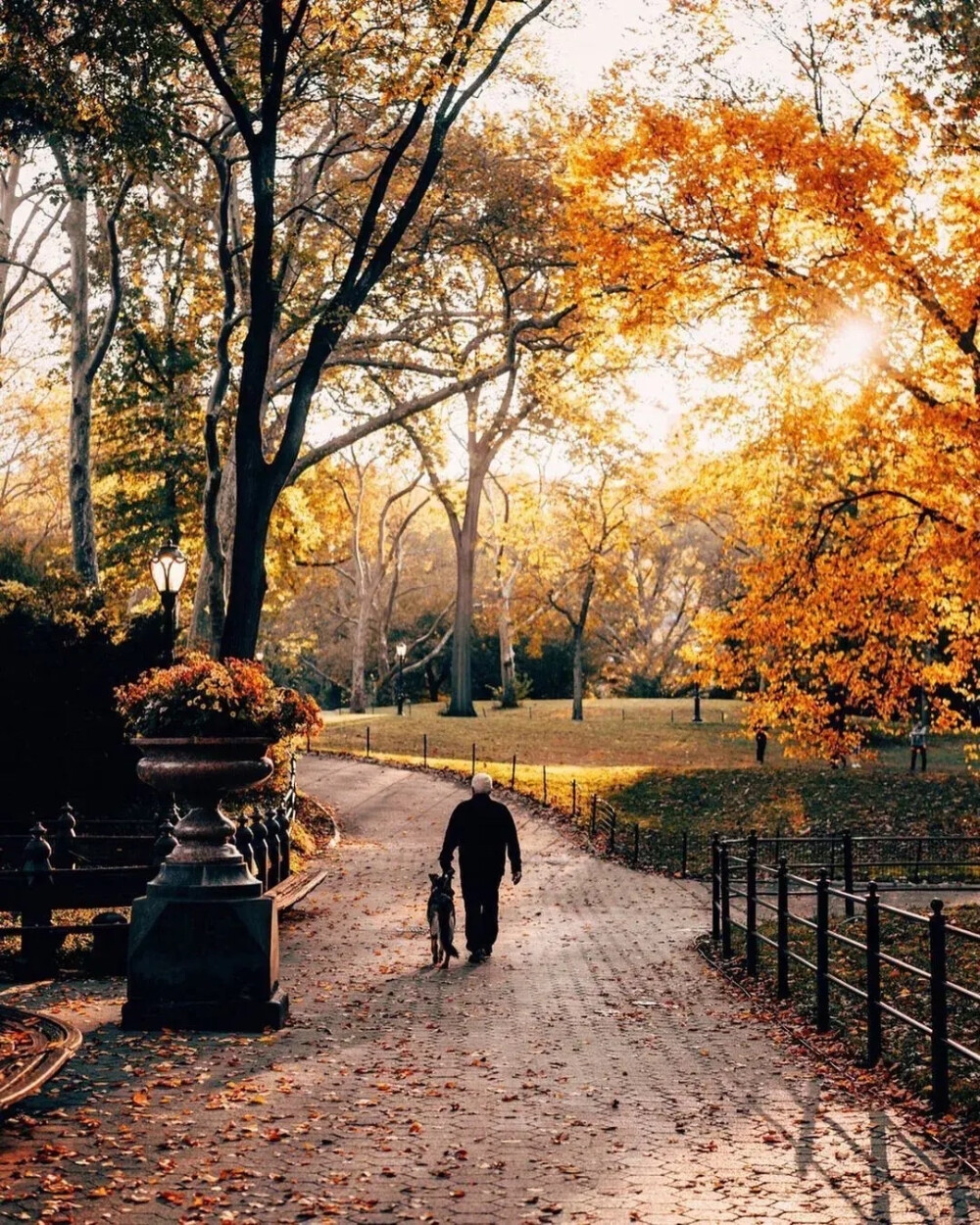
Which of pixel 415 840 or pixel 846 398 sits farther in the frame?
pixel 415 840

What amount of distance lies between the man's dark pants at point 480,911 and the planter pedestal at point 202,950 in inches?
166

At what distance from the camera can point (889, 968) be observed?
15.3 m

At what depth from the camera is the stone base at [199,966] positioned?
10.8m

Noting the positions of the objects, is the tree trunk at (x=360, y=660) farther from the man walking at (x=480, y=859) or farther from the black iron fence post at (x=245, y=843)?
the man walking at (x=480, y=859)

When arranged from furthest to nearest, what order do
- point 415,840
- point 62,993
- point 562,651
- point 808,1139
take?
1. point 562,651
2. point 415,840
3. point 62,993
4. point 808,1139

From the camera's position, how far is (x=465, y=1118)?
8.37m

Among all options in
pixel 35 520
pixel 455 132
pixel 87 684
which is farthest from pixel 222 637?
pixel 35 520

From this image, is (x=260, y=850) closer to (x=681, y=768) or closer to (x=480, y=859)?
(x=480, y=859)

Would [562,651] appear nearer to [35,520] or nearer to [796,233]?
[35,520]

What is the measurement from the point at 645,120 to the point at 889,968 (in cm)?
1031

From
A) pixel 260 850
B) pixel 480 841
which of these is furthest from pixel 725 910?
pixel 260 850

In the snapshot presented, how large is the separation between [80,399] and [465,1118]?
77.1ft

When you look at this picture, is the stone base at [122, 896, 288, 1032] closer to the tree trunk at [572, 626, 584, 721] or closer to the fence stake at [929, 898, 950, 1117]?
the fence stake at [929, 898, 950, 1117]

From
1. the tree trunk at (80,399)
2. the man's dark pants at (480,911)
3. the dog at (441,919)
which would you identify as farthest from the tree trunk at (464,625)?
the dog at (441,919)
